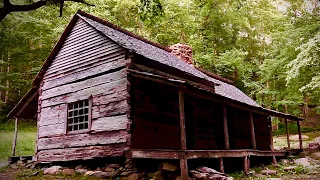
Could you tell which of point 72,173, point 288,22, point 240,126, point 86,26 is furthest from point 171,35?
point 72,173

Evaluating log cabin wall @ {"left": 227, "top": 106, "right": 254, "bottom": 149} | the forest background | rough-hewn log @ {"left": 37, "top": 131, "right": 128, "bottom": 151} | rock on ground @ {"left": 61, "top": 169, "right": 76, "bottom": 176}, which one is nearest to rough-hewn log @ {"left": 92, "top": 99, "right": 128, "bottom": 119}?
rough-hewn log @ {"left": 37, "top": 131, "right": 128, "bottom": 151}

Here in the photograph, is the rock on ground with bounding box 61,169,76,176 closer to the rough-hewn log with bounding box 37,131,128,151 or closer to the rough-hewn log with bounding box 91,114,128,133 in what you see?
the rough-hewn log with bounding box 37,131,128,151

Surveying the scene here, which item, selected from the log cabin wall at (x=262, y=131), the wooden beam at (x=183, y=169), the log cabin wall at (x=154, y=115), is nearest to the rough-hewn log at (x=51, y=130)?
the log cabin wall at (x=154, y=115)

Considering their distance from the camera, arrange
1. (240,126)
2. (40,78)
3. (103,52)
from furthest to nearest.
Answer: (240,126) → (40,78) → (103,52)

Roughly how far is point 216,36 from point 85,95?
21.8 metres

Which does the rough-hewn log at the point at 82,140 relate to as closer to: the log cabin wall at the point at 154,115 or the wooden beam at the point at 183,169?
the log cabin wall at the point at 154,115

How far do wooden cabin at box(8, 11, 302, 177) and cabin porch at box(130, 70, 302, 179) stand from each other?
3 centimetres

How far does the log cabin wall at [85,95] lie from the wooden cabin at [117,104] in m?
0.03

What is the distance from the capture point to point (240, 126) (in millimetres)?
16719

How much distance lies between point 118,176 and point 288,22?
1778 centimetres

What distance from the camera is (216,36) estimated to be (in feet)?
100

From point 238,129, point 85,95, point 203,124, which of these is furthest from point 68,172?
point 238,129

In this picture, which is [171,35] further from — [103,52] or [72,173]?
[72,173]

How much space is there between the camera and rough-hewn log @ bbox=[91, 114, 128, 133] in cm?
996
